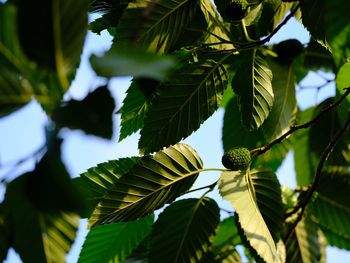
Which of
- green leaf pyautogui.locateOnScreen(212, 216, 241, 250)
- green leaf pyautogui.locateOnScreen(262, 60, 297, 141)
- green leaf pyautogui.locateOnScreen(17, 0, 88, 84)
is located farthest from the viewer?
green leaf pyautogui.locateOnScreen(212, 216, 241, 250)

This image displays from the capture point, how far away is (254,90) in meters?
1.55

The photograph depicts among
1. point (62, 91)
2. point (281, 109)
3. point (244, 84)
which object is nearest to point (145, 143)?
point (244, 84)

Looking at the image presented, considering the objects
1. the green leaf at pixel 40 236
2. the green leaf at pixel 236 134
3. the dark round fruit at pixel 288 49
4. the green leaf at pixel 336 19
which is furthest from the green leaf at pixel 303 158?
the green leaf at pixel 40 236

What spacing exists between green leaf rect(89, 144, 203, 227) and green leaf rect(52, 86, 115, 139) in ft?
2.38

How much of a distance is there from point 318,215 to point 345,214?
0.25 feet

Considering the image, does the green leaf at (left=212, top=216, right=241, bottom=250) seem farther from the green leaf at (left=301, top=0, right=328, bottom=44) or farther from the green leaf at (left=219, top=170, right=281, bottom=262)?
the green leaf at (left=301, top=0, right=328, bottom=44)

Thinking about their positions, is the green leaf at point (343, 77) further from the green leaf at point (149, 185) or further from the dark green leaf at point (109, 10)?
the dark green leaf at point (109, 10)

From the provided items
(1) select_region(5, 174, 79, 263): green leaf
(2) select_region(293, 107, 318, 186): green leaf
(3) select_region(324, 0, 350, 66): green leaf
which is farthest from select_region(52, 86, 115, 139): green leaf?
(2) select_region(293, 107, 318, 186): green leaf

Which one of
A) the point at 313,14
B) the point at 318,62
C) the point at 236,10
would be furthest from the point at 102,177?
the point at 318,62

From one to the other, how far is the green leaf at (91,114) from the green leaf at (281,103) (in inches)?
41.3

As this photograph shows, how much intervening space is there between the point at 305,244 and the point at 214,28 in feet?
2.38

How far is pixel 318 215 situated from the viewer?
6.45 feet

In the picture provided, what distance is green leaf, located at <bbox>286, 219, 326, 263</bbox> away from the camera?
6.25 ft

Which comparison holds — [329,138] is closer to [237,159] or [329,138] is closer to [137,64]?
[237,159]
